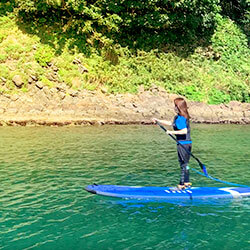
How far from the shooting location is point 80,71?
26.0m

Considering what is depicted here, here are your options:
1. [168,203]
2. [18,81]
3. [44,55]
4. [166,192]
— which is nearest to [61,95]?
[18,81]

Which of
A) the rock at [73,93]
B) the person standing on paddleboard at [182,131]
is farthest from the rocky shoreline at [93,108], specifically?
the person standing on paddleboard at [182,131]

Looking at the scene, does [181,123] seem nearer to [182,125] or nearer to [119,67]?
[182,125]

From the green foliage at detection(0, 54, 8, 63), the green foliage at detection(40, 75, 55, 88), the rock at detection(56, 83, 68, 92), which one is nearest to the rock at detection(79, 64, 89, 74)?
the rock at detection(56, 83, 68, 92)

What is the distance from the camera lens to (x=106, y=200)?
8492 mm

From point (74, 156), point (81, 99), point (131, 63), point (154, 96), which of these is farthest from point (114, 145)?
point (131, 63)

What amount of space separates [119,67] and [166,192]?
63.8 ft

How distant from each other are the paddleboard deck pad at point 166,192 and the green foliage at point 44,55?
709 inches

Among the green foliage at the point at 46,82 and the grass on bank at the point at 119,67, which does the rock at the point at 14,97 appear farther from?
the green foliage at the point at 46,82

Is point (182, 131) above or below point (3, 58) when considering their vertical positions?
below

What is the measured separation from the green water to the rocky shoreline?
4960 millimetres

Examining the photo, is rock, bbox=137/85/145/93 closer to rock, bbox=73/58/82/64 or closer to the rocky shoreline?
the rocky shoreline

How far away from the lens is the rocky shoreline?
2262 cm

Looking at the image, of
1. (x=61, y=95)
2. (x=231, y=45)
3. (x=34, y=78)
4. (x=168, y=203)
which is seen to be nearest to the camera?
(x=168, y=203)
